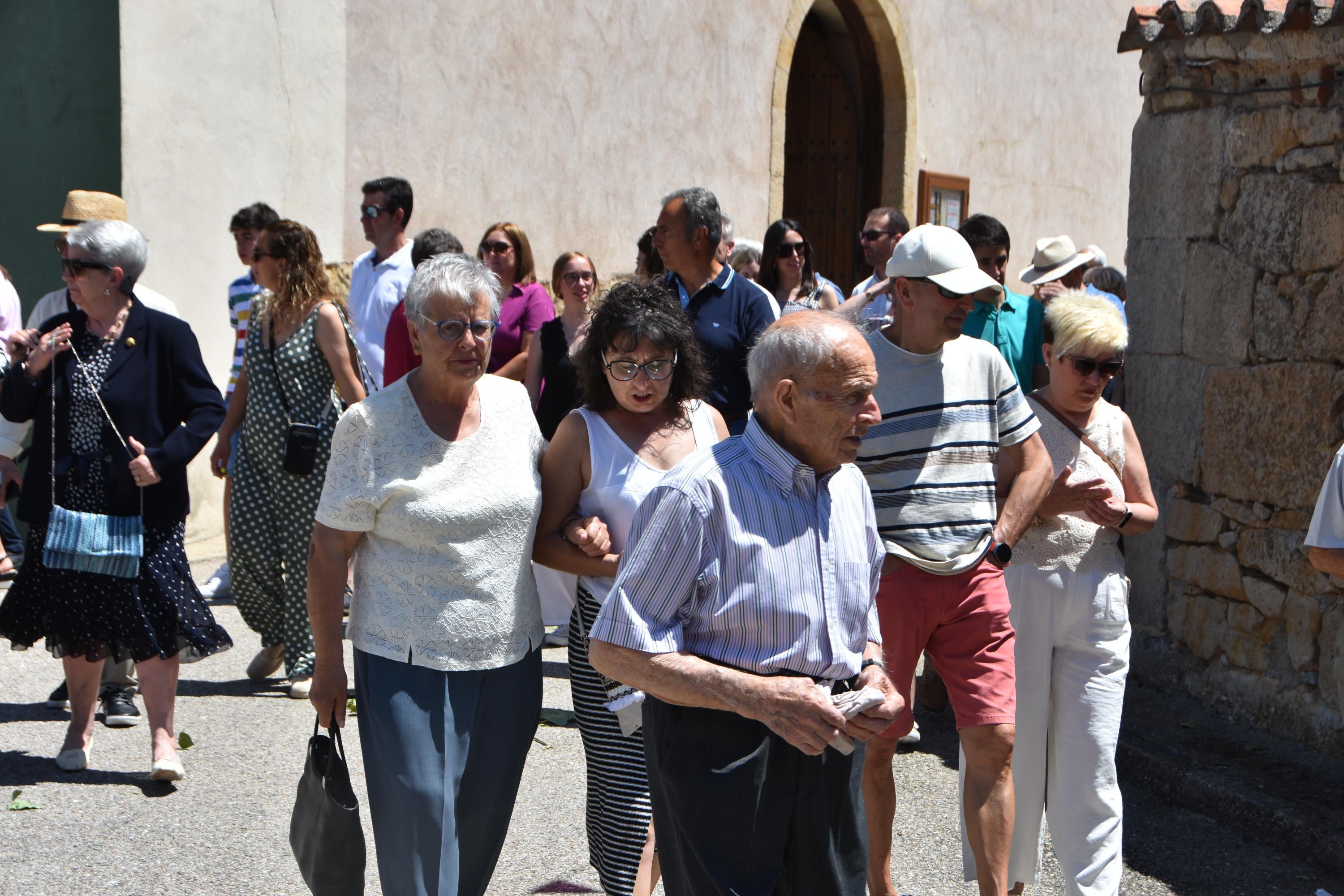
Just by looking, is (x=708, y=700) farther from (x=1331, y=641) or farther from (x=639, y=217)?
(x=639, y=217)

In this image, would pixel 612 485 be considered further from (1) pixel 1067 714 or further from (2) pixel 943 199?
(2) pixel 943 199

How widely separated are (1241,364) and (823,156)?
8812 mm

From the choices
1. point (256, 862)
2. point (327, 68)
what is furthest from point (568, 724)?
point (327, 68)

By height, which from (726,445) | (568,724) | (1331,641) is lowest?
(568,724)

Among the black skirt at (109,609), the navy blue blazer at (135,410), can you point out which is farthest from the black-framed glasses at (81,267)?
the black skirt at (109,609)

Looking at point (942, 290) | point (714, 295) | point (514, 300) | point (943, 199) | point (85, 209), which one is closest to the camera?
point (942, 290)

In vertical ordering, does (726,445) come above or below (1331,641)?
above

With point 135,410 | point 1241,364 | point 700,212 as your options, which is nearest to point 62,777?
point 135,410

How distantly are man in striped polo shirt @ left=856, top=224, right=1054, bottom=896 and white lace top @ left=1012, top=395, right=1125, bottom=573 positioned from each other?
0.69 ft

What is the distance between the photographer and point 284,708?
6.15 m

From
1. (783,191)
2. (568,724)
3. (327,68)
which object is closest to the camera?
(568,724)

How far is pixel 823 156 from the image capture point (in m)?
14.4

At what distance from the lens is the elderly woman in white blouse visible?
3277mm

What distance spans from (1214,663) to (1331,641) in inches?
28.3
